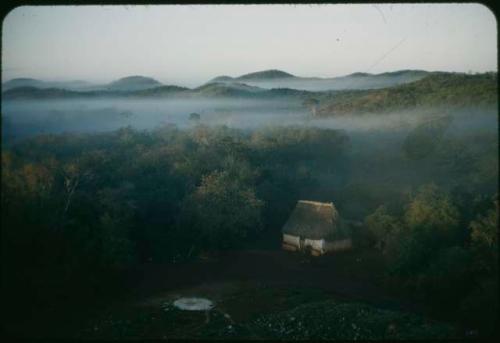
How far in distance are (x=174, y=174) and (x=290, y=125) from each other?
14.1 ft

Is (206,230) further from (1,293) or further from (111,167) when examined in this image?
(1,293)

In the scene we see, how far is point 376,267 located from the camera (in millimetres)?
13531

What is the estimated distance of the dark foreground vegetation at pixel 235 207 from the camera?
28.2ft

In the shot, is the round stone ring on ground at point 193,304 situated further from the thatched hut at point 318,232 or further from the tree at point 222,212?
the thatched hut at point 318,232

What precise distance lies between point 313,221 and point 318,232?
39 cm

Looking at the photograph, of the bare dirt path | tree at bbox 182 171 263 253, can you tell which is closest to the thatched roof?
the bare dirt path

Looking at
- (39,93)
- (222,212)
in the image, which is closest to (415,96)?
(222,212)

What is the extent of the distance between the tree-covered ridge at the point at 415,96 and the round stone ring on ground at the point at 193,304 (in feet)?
24.2

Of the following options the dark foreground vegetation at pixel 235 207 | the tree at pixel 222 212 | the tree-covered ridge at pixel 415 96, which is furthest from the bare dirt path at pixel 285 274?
the tree-covered ridge at pixel 415 96

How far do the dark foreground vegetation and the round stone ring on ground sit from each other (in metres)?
1.53

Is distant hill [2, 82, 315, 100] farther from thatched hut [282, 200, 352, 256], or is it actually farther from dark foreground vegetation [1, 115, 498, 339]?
thatched hut [282, 200, 352, 256]

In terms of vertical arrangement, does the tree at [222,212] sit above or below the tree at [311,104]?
below

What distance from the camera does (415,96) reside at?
14727mm

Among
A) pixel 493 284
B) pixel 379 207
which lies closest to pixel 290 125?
pixel 379 207
